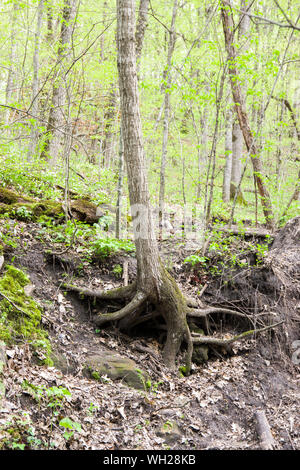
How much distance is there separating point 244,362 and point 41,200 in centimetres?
513

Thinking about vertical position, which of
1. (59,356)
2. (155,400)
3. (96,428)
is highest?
(59,356)

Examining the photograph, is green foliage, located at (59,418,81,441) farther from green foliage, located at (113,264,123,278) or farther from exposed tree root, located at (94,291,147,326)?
green foliage, located at (113,264,123,278)

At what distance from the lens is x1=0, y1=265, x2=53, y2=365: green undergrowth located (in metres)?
3.91

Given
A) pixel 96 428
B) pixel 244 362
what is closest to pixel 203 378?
pixel 244 362

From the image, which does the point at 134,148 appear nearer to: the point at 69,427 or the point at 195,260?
the point at 195,260

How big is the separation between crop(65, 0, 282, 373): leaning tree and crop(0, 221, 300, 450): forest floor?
12.9 inches

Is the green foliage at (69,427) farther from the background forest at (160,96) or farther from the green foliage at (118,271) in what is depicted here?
the background forest at (160,96)

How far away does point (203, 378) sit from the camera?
17.1 feet

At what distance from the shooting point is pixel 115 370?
177 inches

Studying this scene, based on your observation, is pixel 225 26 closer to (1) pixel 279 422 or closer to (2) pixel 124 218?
(2) pixel 124 218

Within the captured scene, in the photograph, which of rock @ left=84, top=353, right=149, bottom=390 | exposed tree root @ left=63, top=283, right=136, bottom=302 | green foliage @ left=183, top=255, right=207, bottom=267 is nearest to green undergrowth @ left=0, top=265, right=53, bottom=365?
rock @ left=84, top=353, right=149, bottom=390

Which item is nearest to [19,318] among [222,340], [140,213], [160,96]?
[140,213]

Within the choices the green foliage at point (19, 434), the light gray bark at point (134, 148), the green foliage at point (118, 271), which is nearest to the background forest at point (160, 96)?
the light gray bark at point (134, 148)

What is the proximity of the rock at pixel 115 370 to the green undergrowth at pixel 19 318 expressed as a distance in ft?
2.09
